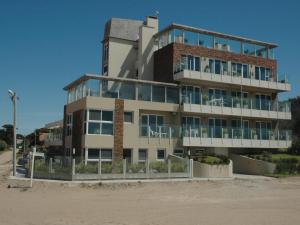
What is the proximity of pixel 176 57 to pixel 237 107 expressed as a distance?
7564 mm

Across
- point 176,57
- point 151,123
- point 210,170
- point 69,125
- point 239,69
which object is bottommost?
point 210,170

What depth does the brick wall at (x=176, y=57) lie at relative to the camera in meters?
36.8

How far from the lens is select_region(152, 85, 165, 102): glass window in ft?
115

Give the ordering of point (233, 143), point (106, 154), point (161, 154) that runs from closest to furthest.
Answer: point (106, 154) < point (161, 154) < point (233, 143)

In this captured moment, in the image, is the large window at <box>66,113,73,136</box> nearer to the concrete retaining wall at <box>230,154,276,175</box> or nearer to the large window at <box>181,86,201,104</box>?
the large window at <box>181,86,201,104</box>

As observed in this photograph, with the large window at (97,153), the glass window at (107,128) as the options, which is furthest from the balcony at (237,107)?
the large window at (97,153)

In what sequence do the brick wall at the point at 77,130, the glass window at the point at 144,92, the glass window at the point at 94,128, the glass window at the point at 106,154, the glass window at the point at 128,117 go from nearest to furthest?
the glass window at the point at 94,128
the glass window at the point at 106,154
the brick wall at the point at 77,130
the glass window at the point at 128,117
the glass window at the point at 144,92

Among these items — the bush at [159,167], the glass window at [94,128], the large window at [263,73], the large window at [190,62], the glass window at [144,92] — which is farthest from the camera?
the large window at [263,73]

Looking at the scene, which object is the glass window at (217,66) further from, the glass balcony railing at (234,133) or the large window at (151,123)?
the large window at (151,123)

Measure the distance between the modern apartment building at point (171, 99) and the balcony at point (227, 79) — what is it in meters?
0.09

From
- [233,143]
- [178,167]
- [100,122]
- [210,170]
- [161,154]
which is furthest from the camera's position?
[233,143]

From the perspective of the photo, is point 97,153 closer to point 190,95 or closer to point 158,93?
point 158,93

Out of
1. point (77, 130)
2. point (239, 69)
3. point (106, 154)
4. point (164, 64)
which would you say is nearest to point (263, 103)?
point (239, 69)

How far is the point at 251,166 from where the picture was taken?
36.1 metres
